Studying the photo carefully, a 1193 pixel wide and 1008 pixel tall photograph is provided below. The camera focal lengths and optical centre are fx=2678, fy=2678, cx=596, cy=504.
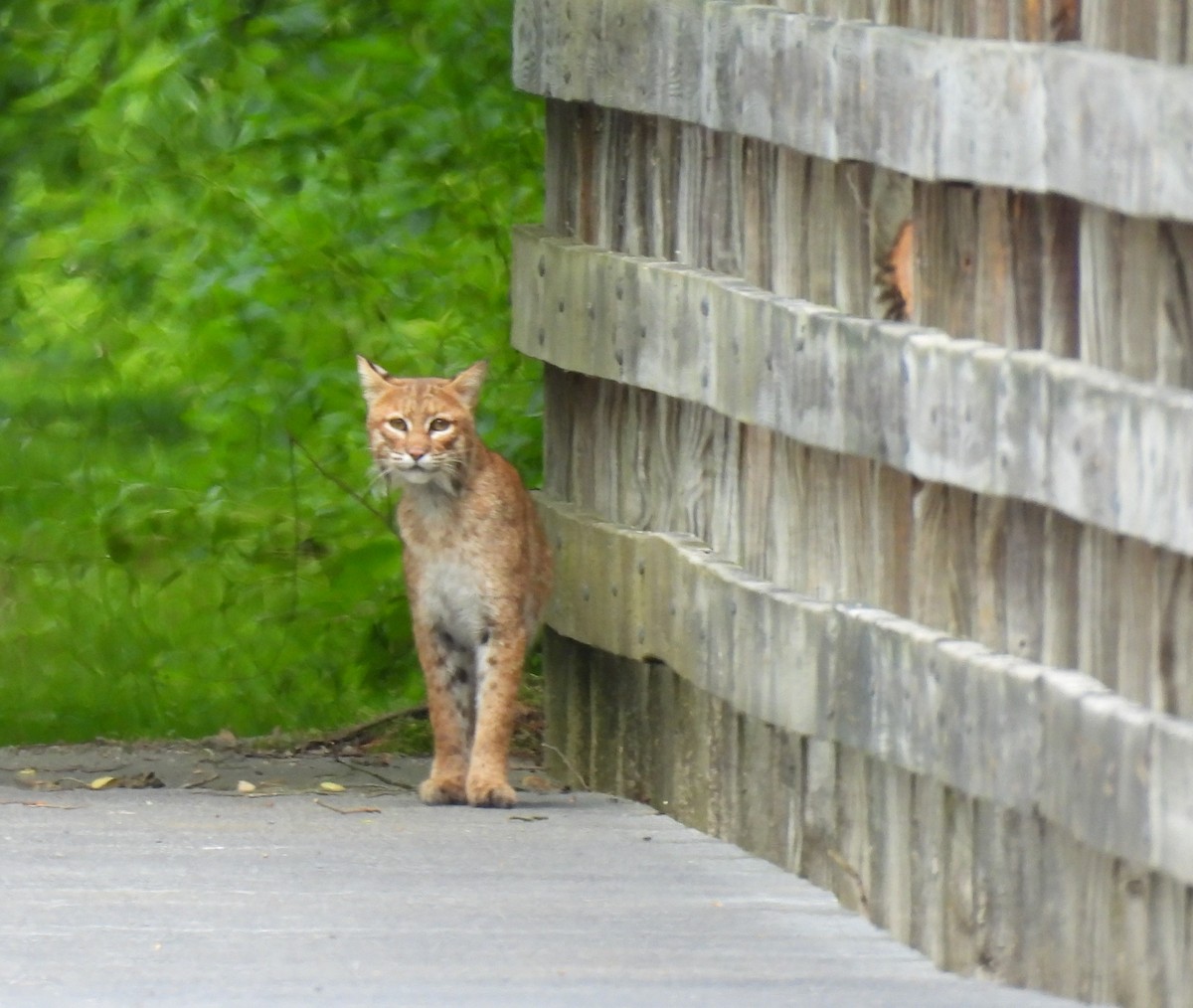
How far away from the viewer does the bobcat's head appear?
24.9 ft

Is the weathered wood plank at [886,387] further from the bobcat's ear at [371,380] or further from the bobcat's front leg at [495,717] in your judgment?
the bobcat's front leg at [495,717]

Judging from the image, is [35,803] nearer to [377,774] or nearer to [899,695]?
[377,774]

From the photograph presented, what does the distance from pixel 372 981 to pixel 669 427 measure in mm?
2341

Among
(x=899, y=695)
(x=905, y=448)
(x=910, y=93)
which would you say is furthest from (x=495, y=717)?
(x=910, y=93)

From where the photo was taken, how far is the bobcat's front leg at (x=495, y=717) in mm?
7203

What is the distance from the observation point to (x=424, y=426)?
763 cm

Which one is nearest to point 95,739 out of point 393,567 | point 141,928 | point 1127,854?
point 393,567

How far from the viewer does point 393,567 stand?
905cm

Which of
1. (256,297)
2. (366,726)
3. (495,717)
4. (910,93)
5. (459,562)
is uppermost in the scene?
(910,93)

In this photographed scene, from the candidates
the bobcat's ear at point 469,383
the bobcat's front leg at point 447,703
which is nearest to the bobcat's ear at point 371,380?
the bobcat's ear at point 469,383

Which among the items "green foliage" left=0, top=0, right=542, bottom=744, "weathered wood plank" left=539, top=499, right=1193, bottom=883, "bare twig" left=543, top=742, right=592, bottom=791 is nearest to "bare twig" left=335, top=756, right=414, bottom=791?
"bare twig" left=543, top=742, right=592, bottom=791

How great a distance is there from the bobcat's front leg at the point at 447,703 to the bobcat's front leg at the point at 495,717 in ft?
0.24

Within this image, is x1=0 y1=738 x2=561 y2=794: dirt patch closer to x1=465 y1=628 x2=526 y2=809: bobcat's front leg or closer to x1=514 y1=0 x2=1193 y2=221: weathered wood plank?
x1=465 y1=628 x2=526 y2=809: bobcat's front leg

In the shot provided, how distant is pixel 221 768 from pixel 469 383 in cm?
137
